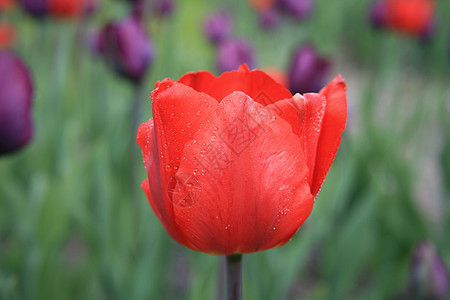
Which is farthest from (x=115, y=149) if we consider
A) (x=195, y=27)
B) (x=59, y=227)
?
(x=195, y=27)

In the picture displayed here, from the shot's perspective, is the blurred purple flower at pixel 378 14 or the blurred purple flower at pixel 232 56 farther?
the blurred purple flower at pixel 378 14

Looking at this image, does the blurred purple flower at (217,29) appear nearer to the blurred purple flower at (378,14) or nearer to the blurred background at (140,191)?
the blurred background at (140,191)

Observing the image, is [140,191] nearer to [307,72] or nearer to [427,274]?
[307,72]

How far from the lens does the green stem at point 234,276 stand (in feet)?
1.22

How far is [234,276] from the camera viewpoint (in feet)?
1.22

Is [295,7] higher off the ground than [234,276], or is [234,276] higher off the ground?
[295,7]

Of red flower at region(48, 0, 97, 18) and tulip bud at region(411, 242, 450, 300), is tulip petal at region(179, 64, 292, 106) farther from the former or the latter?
red flower at region(48, 0, 97, 18)

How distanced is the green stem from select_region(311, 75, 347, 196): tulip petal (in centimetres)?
8

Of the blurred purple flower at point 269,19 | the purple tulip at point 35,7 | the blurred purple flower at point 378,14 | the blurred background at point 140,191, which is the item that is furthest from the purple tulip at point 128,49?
the blurred purple flower at point 269,19

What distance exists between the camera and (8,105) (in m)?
0.61

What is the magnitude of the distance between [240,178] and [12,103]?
0.42 m

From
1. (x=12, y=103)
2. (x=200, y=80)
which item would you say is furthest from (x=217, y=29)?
(x=200, y=80)

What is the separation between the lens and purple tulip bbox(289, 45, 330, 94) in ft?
2.84

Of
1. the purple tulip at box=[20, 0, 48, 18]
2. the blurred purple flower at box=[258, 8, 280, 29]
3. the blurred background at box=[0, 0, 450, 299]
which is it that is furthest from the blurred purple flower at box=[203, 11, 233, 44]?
the purple tulip at box=[20, 0, 48, 18]
